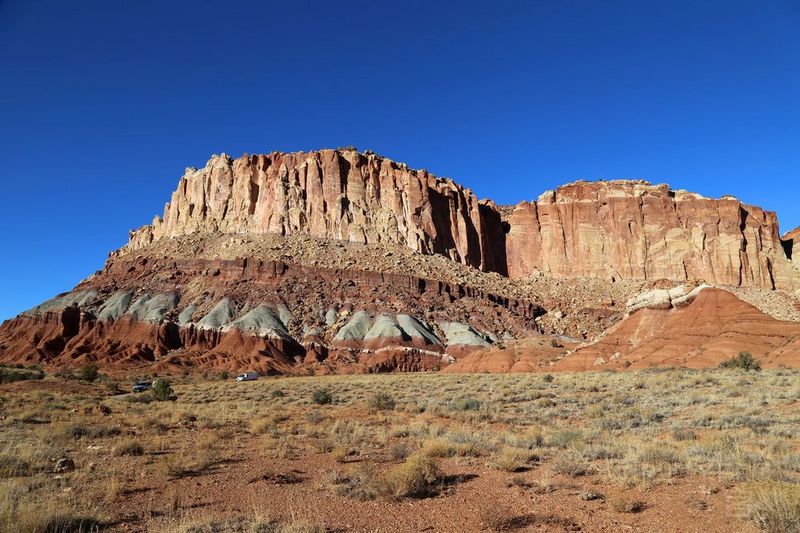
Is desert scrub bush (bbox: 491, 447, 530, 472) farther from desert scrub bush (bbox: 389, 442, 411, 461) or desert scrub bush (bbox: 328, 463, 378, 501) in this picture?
desert scrub bush (bbox: 328, 463, 378, 501)

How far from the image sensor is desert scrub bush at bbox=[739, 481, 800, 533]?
5.45m

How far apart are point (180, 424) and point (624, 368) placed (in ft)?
97.8

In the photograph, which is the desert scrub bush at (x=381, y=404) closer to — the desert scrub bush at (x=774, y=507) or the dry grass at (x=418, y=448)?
the dry grass at (x=418, y=448)

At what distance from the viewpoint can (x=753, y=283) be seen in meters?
96.9

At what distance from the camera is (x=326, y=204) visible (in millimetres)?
93812

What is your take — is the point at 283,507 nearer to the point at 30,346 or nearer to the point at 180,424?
the point at 180,424

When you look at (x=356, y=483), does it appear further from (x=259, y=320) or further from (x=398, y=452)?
(x=259, y=320)

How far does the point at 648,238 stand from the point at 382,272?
5922 centimetres

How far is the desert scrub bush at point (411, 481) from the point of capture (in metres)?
7.71

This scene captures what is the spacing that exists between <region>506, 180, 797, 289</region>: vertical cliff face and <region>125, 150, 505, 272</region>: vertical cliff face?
14.0 m

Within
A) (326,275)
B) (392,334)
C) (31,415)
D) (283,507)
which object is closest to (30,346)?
(326,275)

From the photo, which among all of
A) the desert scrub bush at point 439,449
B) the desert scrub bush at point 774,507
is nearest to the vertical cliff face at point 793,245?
the desert scrub bush at point 439,449

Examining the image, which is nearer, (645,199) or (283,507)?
(283,507)

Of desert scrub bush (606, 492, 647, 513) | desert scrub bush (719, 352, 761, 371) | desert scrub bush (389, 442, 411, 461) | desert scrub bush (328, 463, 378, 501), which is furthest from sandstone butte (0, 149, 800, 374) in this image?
desert scrub bush (328, 463, 378, 501)
